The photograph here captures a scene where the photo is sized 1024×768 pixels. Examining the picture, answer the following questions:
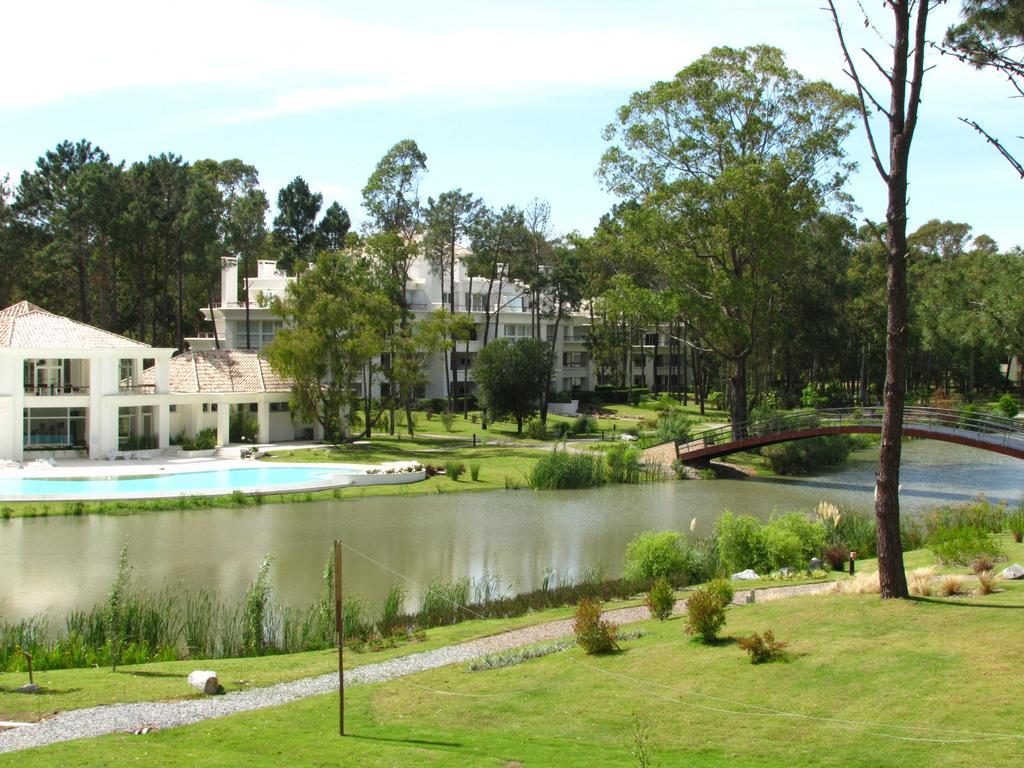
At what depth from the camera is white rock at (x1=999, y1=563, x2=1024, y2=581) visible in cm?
→ 1459

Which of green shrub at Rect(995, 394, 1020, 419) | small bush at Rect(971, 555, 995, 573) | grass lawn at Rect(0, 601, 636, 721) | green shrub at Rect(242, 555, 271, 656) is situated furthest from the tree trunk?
green shrub at Rect(242, 555, 271, 656)

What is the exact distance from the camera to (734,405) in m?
42.1

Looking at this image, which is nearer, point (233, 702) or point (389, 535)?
point (233, 702)

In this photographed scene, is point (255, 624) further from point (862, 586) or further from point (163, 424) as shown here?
point (163, 424)

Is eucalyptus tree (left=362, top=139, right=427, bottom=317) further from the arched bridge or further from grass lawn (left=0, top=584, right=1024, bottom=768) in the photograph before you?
grass lawn (left=0, top=584, right=1024, bottom=768)

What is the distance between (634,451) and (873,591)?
23801mm

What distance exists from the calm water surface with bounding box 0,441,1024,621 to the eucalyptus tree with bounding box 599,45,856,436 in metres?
8.06

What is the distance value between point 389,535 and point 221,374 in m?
21.6

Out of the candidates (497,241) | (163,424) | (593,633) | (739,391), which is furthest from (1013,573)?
(497,241)

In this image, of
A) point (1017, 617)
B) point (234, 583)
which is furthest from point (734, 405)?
point (1017, 617)

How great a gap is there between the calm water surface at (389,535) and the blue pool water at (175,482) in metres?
2.57

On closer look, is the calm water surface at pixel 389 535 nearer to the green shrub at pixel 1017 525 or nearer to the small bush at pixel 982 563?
the green shrub at pixel 1017 525

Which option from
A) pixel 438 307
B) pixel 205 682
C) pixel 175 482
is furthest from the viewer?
pixel 438 307

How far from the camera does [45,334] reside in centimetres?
3872
